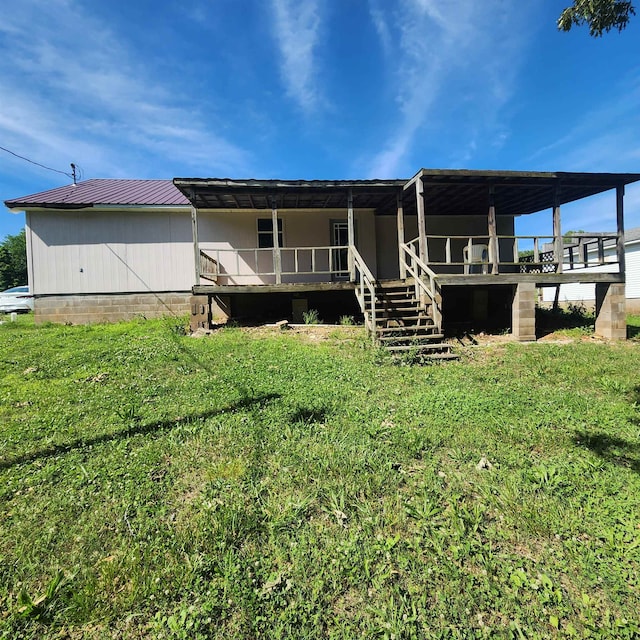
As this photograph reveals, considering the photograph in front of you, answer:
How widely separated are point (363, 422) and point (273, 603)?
87.8 inches

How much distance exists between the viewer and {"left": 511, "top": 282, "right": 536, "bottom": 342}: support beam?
8.63 metres

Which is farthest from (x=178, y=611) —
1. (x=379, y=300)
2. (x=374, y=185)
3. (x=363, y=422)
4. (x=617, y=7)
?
(x=374, y=185)

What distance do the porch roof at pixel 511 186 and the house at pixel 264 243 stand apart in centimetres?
5

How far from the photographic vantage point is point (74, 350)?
737 cm

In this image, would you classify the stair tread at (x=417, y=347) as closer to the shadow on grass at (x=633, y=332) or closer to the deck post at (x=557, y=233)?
the deck post at (x=557, y=233)

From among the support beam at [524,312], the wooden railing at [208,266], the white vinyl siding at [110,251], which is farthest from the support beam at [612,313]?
the white vinyl siding at [110,251]

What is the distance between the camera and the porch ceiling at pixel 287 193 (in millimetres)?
9156

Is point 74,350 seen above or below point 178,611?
above

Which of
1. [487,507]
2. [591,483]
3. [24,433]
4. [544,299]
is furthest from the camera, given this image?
[544,299]

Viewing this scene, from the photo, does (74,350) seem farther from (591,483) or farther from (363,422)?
(591,483)

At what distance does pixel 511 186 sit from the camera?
381 inches

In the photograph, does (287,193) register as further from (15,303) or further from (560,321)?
(15,303)

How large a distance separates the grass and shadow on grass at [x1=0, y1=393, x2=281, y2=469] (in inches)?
1.1

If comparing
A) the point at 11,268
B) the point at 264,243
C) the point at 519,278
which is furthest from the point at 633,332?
the point at 11,268
